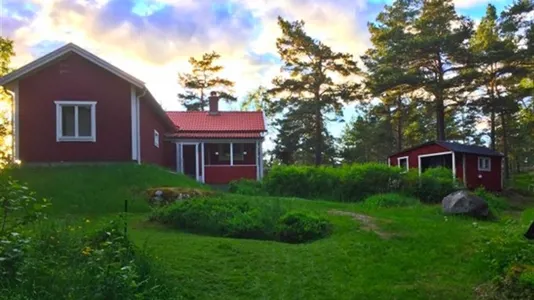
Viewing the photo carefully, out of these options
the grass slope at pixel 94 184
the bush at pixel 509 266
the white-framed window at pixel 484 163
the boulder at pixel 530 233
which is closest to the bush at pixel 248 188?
the grass slope at pixel 94 184

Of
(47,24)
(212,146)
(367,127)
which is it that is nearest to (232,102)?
(367,127)

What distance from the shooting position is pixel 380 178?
1850 centimetres

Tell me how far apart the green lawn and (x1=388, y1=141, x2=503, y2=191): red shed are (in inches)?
659

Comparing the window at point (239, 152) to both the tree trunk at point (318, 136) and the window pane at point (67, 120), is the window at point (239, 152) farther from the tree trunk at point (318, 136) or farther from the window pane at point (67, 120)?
the tree trunk at point (318, 136)

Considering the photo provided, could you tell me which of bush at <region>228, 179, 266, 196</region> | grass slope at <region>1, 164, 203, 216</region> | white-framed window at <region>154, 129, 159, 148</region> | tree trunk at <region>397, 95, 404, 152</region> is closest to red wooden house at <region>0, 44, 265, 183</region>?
grass slope at <region>1, 164, 203, 216</region>

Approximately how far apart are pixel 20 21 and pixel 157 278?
32.7 feet

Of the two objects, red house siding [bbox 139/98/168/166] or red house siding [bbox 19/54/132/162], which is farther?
red house siding [bbox 139/98/168/166]

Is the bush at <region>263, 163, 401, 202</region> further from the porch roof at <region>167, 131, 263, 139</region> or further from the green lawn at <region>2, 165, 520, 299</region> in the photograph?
the porch roof at <region>167, 131, 263, 139</region>

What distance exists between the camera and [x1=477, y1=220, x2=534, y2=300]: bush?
6.36m

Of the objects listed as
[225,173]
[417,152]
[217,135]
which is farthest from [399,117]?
[225,173]

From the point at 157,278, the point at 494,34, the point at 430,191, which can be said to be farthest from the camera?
the point at 494,34

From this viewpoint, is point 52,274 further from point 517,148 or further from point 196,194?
point 517,148

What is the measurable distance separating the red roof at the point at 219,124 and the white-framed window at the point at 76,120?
8.30 metres

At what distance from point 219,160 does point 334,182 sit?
10.5 metres
